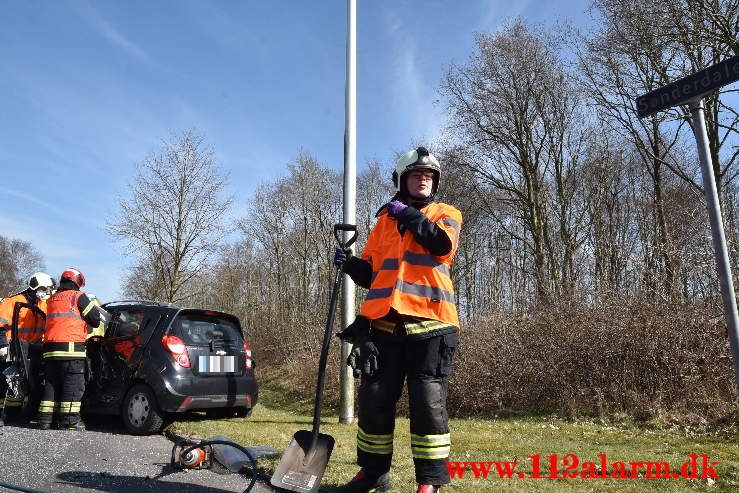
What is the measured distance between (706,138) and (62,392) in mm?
6747

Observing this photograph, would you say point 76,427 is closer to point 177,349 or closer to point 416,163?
point 177,349

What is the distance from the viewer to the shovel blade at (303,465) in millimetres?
3104

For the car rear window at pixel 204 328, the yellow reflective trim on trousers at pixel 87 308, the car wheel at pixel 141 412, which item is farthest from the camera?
the car rear window at pixel 204 328

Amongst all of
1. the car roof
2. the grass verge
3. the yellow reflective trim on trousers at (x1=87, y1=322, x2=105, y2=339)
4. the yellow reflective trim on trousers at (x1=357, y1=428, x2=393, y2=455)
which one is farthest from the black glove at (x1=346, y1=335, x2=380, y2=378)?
the yellow reflective trim on trousers at (x1=87, y1=322, x2=105, y2=339)

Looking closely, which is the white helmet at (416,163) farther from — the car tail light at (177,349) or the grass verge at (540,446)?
the car tail light at (177,349)

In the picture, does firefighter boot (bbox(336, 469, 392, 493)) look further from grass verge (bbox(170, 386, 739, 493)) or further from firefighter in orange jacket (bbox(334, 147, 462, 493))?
grass verge (bbox(170, 386, 739, 493))

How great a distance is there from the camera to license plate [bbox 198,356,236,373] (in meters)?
6.40

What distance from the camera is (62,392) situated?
616 cm

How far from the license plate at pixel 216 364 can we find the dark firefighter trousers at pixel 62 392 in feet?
4.52

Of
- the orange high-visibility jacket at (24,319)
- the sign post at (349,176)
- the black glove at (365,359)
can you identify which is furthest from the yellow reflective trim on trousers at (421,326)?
the orange high-visibility jacket at (24,319)

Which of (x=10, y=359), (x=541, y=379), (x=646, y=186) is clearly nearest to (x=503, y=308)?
(x=541, y=379)

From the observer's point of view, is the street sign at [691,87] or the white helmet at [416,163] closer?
the street sign at [691,87]

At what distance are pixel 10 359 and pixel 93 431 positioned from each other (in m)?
1.92

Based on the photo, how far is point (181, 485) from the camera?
12.3 feet
